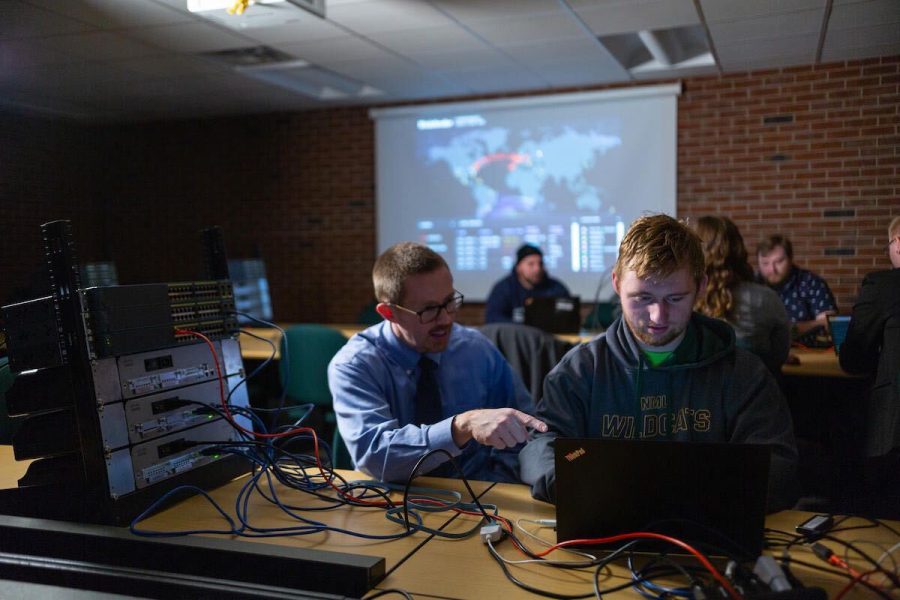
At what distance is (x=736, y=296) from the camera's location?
8.75 ft

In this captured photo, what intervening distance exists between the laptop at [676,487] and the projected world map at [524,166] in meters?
4.77

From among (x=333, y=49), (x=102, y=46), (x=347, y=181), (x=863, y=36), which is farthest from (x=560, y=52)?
(x=102, y=46)

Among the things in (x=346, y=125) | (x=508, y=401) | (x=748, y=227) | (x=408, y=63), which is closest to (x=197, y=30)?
(x=408, y=63)

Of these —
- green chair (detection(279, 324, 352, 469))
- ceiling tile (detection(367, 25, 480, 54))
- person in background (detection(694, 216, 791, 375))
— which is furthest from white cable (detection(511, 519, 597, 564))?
ceiling tile (detection(367, 25, 480, 54))

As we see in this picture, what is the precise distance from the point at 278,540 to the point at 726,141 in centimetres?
495

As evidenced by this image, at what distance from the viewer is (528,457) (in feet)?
5.12

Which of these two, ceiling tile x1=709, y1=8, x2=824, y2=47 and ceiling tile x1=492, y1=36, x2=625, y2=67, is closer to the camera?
ceiling tile x1=709, y1=8, x2=824, y2=47

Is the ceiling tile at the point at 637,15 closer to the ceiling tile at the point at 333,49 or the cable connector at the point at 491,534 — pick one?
the ceiling tile at the point at 333,49

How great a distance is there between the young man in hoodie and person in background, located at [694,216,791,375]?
1.15 m

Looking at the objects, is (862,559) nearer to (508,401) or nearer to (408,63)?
(508,401)

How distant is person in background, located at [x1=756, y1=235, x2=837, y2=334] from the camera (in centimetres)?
404

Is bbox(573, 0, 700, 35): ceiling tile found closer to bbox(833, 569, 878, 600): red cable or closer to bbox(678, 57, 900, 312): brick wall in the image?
bbox(678, 57, 900, 312): brick wall

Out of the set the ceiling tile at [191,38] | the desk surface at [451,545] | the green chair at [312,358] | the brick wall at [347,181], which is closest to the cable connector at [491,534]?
the desk surface at [451,545]

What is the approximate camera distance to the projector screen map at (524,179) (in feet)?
18.2
